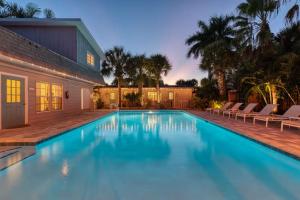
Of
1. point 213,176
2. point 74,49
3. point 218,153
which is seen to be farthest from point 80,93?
point 213,176

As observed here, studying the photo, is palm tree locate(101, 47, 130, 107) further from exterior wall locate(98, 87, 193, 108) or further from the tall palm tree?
the tall palm tree

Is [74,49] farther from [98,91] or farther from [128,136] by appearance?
[98,91]

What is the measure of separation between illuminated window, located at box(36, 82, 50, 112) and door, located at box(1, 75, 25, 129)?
1.40m

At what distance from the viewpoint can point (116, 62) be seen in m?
24.0

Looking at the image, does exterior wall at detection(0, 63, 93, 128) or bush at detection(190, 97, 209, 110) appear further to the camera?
bush at detection(190, 97, 209, 110)

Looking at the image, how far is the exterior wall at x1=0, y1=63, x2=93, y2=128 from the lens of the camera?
9672mm

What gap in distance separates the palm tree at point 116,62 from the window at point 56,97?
10536 millimetres

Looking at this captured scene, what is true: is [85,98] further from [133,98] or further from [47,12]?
[47,12]

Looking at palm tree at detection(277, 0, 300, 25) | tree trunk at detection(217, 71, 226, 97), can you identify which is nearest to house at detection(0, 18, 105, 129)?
palm tree at detection(277, 0, 300, 25)

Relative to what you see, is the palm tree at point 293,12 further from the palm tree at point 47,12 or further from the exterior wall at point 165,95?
the palm tree at point 47,12

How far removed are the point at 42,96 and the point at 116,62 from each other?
12.8 m

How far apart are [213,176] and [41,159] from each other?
390 centimetres

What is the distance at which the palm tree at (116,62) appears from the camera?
2397cm

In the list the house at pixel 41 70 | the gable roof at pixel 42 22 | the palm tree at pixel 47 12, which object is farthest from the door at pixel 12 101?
the palm tree at pixel 47 12
